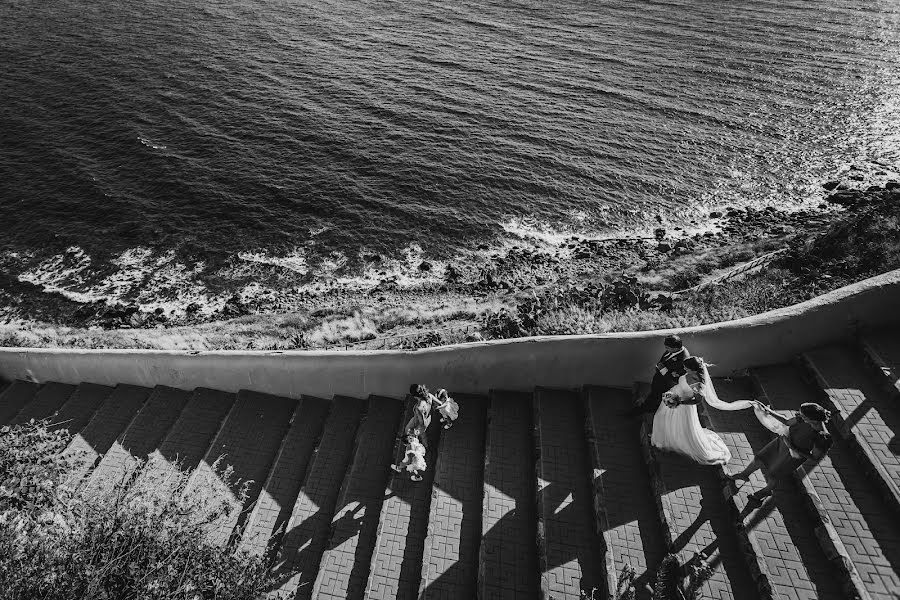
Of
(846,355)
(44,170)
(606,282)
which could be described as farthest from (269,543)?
(44,170)

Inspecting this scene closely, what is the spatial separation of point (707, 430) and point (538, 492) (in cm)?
248

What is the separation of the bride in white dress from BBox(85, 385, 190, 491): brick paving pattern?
790cm

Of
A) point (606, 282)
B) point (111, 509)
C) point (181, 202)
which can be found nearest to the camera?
point (111, 509)

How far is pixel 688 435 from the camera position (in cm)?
719

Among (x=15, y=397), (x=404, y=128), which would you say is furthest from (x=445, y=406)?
(x=404, y=128)

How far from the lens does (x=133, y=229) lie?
76.1 feet

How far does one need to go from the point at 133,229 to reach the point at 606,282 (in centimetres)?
1996

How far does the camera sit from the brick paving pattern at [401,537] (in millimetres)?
6941

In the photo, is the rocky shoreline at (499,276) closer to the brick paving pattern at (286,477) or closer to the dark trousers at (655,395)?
the brick paving pattern at (286,477)

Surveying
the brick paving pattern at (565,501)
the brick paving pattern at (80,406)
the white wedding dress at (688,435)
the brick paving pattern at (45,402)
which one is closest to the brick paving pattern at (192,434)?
the brick paving pattern at (80,406)

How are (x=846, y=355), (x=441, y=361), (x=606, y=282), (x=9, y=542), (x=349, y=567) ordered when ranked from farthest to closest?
(x=606, y=282), (x=441, y=361), (x=846, y=355), (x=349, y=567), (x=9, y=542)

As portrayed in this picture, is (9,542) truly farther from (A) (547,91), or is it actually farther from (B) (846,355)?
(A) (547,91)

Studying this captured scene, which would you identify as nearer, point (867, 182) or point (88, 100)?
point (867, 182)

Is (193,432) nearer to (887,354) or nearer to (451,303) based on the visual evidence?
(451,303)
